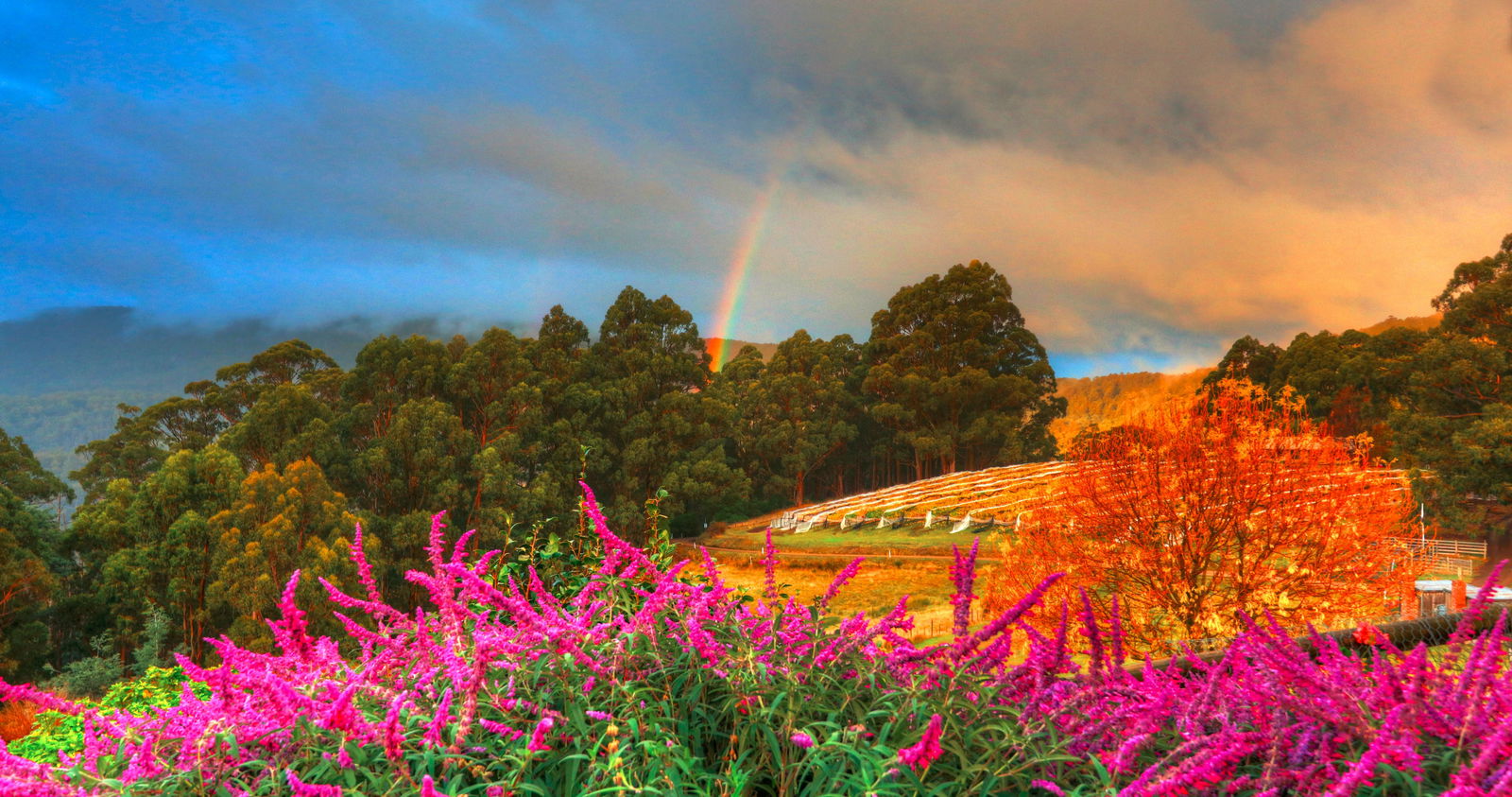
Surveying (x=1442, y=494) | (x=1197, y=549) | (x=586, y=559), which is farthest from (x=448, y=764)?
(x=1442, y=494)

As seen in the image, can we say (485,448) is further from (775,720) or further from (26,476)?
(775,720)

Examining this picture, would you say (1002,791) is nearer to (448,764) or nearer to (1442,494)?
(448,764)

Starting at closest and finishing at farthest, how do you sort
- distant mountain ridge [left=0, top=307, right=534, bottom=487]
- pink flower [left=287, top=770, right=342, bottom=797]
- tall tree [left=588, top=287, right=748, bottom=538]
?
pink flower [left=287, top=770, right=342, bottom=797] → tall tree [left=588, top=287, right=748, bottom=538] → distant mountain ridge [left=0, top=307, right=534, bottom=487]

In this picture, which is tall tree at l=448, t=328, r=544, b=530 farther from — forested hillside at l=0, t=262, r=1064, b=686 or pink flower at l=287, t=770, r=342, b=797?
pink flower at l=287, t=770, r=342, b=797

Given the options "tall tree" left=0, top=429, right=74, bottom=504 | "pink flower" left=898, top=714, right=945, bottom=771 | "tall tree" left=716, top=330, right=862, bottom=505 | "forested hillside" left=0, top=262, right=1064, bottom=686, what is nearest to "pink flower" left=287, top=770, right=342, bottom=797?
"pink flower" left=898, top=714, right=945, bottom=771

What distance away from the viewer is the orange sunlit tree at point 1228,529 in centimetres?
1092

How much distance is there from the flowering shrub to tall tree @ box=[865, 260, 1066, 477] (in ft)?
118

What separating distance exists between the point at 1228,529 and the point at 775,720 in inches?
470

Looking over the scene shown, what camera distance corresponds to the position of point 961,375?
124ft

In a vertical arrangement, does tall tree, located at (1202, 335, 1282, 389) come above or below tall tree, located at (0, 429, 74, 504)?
above

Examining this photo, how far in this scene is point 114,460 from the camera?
122 ft

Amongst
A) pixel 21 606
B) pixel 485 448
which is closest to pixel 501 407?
pixel 485 448

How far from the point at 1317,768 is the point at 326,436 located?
2696cm

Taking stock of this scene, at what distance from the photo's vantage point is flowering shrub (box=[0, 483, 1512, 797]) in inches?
50.3
